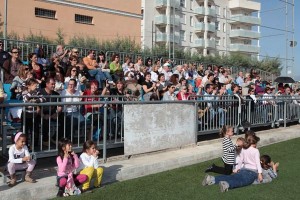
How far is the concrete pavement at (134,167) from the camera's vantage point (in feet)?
19.3

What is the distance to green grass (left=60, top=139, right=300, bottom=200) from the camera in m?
6.38

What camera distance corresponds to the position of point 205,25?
7012cm

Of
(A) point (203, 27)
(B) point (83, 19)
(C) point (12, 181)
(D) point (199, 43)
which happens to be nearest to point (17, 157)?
(C) point (12, 181)

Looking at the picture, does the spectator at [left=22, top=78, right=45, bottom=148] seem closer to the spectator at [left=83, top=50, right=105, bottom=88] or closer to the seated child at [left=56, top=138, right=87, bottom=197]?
the seated child at [left=56, top=138, right=87, bottom=197]

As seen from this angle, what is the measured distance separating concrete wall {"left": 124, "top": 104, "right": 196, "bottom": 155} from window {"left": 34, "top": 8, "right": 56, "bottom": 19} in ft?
104

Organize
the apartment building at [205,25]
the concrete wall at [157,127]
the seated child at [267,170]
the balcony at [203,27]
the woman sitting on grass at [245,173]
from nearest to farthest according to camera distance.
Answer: the woman sitting on grass at [245,173] → the seated child at [267,170] → the concrete wall at [157,127] → the apartment building at [205,25] → the balcony at [203,27]

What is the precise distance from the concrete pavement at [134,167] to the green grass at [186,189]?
7.4 inches

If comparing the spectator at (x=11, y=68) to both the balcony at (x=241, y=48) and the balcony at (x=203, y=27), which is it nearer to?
the balcony at (x=203, y=27)

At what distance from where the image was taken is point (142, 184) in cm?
708

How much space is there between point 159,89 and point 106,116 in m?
4.61

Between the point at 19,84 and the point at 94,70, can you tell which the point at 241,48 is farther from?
the point at 19,84

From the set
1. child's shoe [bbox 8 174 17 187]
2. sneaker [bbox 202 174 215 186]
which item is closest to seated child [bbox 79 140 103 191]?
child's shoe [bbox 8 174 17 187]

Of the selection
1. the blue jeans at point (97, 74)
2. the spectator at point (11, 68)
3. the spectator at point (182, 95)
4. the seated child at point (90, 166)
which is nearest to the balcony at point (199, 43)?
the blue jeans at point (97, 74)

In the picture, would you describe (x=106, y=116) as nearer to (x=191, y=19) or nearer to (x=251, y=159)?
(x=251, y=159)
